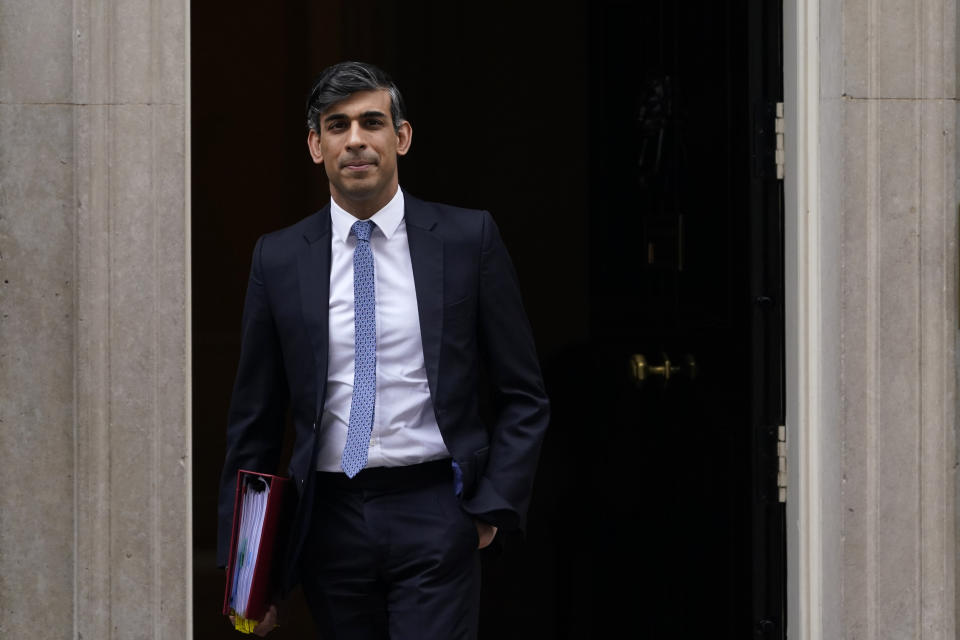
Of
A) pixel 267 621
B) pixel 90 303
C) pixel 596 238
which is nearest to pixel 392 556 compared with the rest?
pixel 267 621

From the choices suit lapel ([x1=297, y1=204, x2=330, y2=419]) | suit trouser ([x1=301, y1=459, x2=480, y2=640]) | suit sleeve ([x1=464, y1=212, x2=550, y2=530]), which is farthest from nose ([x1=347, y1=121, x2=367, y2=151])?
suit trouser ([x1=301, y1=459, x2=480, y2=640])

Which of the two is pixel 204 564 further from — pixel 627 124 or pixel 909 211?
pixel 909 211

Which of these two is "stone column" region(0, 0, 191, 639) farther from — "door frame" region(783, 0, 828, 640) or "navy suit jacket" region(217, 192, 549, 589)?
"door frame" region(783, 0, 828, 640)

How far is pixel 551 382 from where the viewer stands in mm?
5879

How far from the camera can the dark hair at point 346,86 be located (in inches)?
107

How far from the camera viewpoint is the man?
269 centimetres

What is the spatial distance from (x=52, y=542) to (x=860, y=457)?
85.7 inches

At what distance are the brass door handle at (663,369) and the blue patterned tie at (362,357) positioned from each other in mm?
1666

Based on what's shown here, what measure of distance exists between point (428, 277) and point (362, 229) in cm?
19

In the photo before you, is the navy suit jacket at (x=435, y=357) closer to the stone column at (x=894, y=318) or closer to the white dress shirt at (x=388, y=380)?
the white dress shirt at (x=388, y=380)

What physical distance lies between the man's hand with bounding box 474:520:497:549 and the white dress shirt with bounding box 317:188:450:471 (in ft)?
0.57

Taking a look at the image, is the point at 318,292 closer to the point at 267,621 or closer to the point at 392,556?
the point at 392,556

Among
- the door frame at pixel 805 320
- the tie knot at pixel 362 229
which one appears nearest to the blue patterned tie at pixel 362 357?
the tie knot at pixel 362 229

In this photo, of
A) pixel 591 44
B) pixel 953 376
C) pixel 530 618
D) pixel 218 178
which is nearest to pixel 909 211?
pixel 953 376
